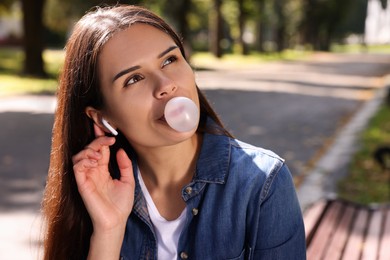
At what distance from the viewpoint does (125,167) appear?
2.05 metres

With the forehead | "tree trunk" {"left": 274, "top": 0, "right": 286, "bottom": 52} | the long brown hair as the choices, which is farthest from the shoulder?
"tree trunk" {"left": 274, "top": 0, "right": 286, "bottom": 52}

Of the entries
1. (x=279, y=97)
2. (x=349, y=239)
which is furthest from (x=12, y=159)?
(x=279, y=97)

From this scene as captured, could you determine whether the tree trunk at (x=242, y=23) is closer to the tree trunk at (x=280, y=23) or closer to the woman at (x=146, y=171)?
the tree trunk at (x=280, y=23)

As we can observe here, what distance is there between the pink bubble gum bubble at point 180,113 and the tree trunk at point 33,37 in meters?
17.5

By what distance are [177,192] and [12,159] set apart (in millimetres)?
5700

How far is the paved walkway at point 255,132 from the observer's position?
5213 mm

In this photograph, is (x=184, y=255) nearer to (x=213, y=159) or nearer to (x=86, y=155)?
(x=213, y=159)

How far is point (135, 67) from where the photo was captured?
1788 mm

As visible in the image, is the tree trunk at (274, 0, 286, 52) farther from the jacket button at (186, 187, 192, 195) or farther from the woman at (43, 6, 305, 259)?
the jacket button at (186, 187, 192, 195)

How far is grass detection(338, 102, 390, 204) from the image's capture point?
5.28 meters

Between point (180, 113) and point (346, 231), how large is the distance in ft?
5.85

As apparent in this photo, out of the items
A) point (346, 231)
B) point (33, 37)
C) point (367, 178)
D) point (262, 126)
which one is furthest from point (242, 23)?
point (346, 231)

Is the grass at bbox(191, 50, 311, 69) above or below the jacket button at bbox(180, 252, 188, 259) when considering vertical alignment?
below

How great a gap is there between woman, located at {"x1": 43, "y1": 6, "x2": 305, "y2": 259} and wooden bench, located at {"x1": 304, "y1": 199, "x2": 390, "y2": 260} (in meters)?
0.91
